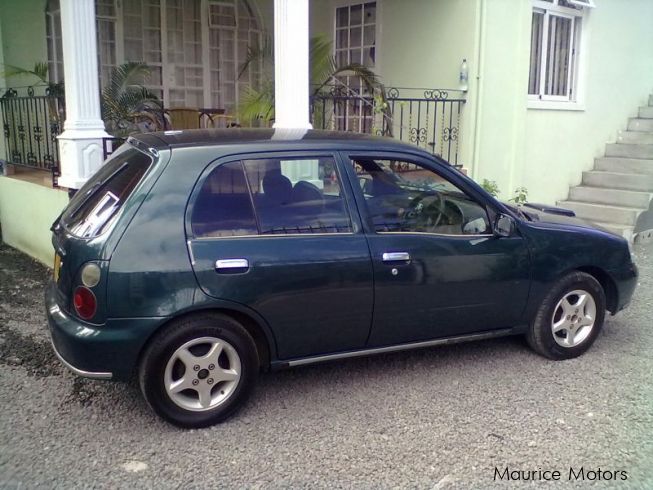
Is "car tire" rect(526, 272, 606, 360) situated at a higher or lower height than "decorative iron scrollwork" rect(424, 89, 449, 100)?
lower

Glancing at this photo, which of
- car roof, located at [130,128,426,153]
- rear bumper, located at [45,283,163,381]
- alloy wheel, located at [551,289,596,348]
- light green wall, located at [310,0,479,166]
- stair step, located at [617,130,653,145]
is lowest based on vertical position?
alloy wheel, located at [551,289,596,348]

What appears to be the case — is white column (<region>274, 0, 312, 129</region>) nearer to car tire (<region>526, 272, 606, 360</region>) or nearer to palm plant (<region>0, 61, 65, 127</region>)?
palm plant (<region>0, 61, 65, 127</region>)

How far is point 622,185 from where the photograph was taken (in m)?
9.55

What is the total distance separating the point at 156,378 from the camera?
11.3 ft

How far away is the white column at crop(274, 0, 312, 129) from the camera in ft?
20.7

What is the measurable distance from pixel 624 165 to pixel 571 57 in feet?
6.13

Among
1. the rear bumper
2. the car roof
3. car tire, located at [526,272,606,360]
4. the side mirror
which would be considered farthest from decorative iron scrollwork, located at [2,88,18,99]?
car tire, located at [526,272,606,360]

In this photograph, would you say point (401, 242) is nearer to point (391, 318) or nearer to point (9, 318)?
point (391, 318)

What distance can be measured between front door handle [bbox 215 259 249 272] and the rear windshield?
62 centimetres

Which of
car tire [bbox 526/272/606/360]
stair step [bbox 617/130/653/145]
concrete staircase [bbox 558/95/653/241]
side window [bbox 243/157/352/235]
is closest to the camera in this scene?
side window [bbox 243/157/352/235]

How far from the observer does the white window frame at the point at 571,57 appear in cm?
921

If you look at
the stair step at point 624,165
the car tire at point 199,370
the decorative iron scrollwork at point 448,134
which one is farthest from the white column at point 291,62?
the stair step at point 624,165

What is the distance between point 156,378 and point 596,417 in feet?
8.64

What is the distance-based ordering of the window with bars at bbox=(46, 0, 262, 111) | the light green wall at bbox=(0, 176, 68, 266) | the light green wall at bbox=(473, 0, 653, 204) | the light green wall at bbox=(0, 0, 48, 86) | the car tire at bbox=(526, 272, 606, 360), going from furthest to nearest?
the window with bars at bbox=(46, 0, 262, 111)
the light green wall at bbox=(473, 0, 653, 204)
the light green wall at bbox=(0, 0, 48, 86)
the light green wall at bbox=(0, 176, 68, 266)
the car tire at bbox=(526, 272, 606, 360)
